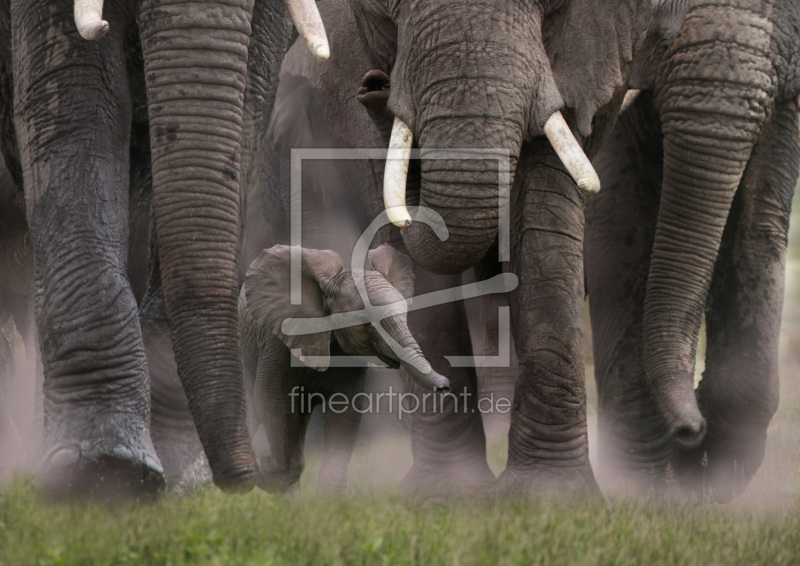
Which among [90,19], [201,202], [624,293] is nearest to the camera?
[90,19]

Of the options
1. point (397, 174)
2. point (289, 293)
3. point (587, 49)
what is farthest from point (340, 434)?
point (587, 49)

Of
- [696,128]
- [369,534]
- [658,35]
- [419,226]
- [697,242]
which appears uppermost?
[658,35]

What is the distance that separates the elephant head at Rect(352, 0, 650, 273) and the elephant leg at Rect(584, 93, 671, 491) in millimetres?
1653

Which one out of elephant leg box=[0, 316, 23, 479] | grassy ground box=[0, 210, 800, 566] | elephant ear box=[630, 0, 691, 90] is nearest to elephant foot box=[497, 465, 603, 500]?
grassy ground box=[0, 210, 800, 566]

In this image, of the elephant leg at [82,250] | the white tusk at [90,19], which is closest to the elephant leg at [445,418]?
the elephant leg at [82,250]

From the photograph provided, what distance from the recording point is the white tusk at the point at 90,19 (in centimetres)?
500

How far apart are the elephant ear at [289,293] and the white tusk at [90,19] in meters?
2.01

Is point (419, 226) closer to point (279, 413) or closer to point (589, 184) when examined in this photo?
point (589, 184)

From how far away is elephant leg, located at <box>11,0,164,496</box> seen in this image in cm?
532

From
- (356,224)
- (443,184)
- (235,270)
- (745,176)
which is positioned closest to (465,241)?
(443,184)

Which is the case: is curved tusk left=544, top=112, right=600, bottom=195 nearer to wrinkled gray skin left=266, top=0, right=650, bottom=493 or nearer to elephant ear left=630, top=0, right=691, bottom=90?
wrinkled gray skin left=266, top=0, right=650, bottom=493

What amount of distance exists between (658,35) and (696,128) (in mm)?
521

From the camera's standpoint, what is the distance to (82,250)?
215 inches

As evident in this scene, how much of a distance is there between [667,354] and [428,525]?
230cm
